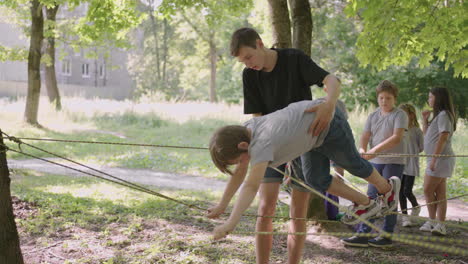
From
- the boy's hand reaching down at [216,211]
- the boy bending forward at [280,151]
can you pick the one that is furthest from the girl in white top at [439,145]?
the boy's hand reaching down at [216,211]

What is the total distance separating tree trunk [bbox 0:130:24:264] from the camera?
9.77 feet

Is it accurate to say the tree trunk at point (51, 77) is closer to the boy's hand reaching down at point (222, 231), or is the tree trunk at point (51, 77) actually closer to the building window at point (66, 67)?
the boy's hand reaching down at point (222, 231)

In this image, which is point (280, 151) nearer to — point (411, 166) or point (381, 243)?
point (381, 243)

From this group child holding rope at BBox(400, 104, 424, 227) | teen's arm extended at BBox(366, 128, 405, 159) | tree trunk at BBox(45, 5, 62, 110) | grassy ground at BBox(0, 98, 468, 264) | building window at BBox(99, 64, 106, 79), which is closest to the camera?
grassy ground at BBox(0, 98, 468, 264)

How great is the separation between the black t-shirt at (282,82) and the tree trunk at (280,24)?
1.64m

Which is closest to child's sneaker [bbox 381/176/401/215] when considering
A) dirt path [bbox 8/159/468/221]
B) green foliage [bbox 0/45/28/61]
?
dirt path [bbox 8/159/468/221]

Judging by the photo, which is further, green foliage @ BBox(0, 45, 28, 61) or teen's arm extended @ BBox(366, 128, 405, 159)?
green foliage @ BBox(0, 45, 28, 61)

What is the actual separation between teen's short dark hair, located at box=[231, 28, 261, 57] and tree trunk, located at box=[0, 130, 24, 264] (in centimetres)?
163

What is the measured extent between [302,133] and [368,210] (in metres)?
1.18

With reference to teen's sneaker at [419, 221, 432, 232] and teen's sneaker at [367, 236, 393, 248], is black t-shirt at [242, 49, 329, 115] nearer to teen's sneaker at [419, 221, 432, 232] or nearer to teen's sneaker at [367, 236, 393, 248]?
teen's sneaker at [367, 236, 393, 248]

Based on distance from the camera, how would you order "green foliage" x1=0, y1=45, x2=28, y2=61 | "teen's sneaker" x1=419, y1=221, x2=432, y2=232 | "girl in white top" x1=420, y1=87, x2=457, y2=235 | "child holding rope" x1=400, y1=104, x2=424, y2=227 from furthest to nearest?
"green foliage" x1=0, y1=45, x2=28, y2=61 → "child holding rope" x1=400, y1=104, x2=424, y2=227 → "teen's sneaker" x1=419, y1=221, x2=432, y2=232 → "girl in white top" x1=420, y1=87, x2=457, y2=235

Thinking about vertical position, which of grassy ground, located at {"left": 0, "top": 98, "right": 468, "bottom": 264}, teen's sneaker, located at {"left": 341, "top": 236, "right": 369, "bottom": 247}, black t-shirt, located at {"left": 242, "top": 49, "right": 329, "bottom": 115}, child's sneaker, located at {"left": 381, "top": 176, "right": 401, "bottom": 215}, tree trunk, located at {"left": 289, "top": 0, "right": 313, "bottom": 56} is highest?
tree trunk, located at {"left": 289, "top": 0, "right": 313, "bottom": 56}

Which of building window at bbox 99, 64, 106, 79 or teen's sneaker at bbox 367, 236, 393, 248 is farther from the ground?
building window at bbox 99, 64, 106, 79

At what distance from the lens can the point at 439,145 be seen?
15.8 ft
